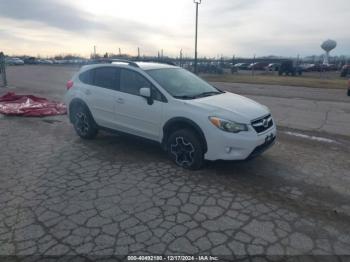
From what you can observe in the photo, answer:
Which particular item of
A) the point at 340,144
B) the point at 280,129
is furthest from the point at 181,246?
the point at 280,129

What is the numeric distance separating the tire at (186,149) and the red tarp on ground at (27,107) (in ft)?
19.3

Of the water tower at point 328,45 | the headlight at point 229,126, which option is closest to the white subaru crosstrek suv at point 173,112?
the headlight at point 229,126

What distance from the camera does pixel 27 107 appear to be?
9.77m

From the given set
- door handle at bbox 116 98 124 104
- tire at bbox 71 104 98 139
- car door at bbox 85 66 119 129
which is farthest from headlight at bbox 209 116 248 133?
tire at bbox 71 104 98 139

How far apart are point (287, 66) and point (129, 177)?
34.3 meters

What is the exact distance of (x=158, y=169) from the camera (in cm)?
493

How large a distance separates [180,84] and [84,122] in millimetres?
2388

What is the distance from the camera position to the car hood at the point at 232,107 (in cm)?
451

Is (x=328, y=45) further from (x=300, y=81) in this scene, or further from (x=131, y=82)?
(x=131, y=82)

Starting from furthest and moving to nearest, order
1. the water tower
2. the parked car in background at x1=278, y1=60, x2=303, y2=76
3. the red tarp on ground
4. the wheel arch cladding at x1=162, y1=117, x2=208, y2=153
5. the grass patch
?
the water tower
the parked car in background at x1=278, y1=60, x2=303, y2=76
the grass patch
the red tarp on ground
the wheel arch cladding at x1=162, y1=117, x2=208, y2=153

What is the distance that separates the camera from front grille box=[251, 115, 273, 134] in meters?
4.60

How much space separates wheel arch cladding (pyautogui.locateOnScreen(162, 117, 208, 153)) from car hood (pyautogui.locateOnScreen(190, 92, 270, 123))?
1.03ft

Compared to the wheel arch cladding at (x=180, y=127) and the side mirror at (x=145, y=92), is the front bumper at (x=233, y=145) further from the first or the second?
the side mirror at (x=145, y=92)

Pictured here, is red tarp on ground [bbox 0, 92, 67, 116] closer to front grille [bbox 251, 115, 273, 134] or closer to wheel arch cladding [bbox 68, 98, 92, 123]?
wheel arch cladding [bbox 68, 98, 92, 123]
